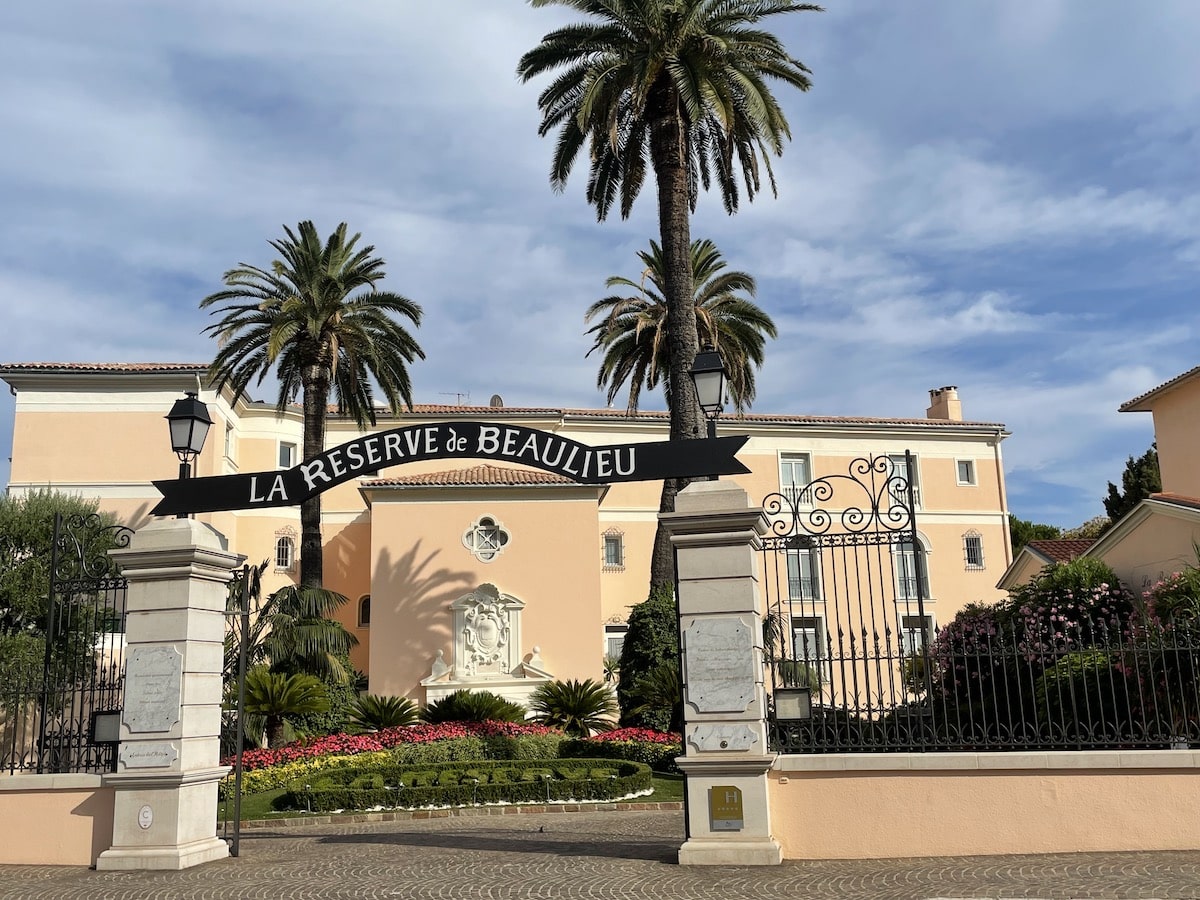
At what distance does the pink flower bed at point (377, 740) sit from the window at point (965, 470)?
86.2 ft

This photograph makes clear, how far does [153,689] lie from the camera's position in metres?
10.1

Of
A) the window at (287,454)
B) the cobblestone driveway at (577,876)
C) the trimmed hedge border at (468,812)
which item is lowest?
the trimmed hedge border at (468,812)

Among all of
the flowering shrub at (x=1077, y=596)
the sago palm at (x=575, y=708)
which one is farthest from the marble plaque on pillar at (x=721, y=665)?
the sago palm at (x=575, y=708)

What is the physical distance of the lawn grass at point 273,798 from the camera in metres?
14.9

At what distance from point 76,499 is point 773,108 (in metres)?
22.8

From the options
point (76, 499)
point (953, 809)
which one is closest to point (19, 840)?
point (953, 809)

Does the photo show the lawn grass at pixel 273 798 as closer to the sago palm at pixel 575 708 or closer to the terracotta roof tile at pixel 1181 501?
the sago palm at pixel 575 708

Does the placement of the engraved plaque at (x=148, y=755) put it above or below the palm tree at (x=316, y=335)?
below

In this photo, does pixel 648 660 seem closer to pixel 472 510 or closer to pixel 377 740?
pixel 377 740

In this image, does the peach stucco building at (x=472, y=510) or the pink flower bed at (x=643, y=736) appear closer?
the pink flower bed at (x=643, y=736)

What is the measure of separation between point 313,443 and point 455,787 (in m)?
14.0

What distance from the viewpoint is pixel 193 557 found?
1023cm

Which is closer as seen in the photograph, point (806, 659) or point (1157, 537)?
point (806, 659)

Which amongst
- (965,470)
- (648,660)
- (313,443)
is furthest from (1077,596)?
(965,470)
